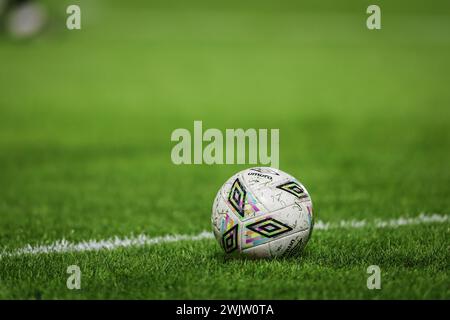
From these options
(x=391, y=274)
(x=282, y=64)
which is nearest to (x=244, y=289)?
(x=391, y=274)

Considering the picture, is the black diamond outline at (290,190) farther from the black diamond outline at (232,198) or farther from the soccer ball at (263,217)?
the black diamond outline at (232,198)

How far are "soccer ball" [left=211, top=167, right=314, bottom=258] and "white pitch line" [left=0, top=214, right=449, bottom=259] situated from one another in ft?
3.48

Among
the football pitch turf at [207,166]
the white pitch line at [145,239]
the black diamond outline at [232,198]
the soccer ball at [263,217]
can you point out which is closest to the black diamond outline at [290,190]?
the soccer ball at [263,217]

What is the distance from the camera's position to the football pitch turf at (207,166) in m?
5.16

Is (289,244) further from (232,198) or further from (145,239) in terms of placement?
(145,239)

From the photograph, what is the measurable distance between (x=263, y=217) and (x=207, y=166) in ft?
19.3

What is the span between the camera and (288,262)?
214 inches

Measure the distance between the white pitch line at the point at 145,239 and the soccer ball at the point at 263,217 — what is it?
106cm

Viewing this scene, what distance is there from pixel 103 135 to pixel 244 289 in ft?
31.9

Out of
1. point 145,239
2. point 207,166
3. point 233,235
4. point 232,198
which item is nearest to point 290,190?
point 232,198

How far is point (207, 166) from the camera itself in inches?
444

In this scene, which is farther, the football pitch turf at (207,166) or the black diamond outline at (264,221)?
the black diamond outline at (264,221)

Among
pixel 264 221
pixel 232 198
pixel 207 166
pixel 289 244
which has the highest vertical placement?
pixel 232 198

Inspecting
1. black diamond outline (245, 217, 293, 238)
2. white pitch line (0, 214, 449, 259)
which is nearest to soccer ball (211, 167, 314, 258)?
black diamond outline (245, 217, 293, 238)
